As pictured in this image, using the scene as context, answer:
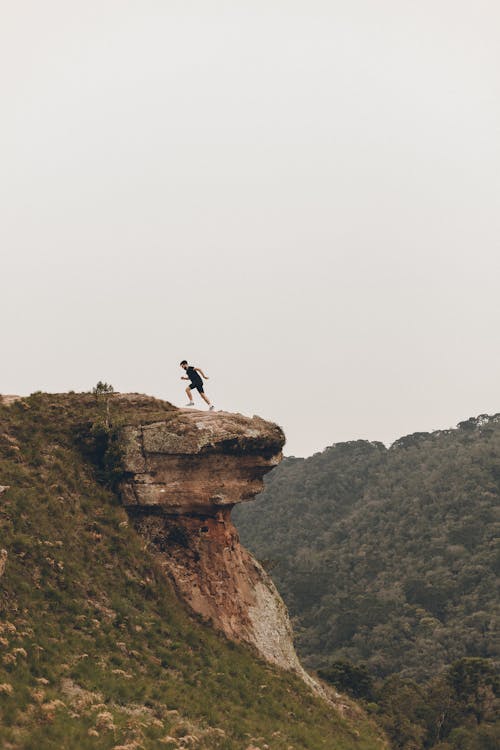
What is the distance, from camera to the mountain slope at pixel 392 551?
7406cm

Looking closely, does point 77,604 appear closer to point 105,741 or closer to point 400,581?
point 105,741

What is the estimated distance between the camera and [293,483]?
144750 mm

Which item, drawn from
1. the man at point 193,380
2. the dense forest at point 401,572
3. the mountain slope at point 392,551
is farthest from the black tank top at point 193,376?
the mountain slope at point 392,551

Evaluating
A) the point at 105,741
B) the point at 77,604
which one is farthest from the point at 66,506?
the point at 105,741

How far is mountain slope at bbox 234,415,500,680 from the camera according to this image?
74.1 meters

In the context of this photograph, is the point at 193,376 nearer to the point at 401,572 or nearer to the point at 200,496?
the point at 200,496

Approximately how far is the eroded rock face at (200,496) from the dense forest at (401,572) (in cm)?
1438

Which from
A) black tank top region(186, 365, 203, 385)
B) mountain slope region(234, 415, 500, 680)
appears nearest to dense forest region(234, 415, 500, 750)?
mountain slope region(234, 415, 500, 680)

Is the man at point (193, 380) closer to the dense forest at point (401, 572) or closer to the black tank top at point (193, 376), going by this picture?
the black tank top at point (193, 376)

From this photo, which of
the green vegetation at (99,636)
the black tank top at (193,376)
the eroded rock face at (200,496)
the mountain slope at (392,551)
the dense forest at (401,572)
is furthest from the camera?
the mountain slope at (392,551)

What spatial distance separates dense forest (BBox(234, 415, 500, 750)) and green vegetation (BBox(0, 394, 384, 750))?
17.3m

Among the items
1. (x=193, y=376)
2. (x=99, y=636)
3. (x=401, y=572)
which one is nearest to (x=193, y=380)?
(x=193, y=376)

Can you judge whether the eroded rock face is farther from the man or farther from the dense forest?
the dense forest

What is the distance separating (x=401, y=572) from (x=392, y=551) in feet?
20.7
